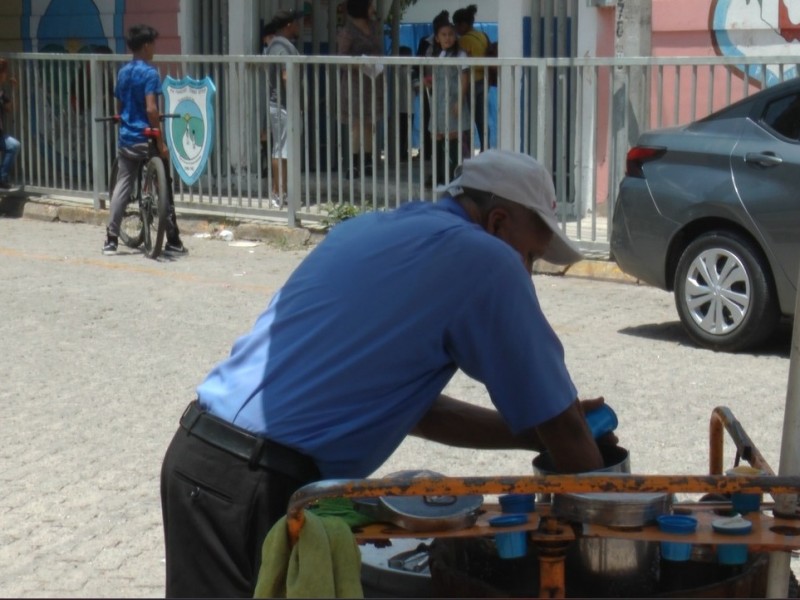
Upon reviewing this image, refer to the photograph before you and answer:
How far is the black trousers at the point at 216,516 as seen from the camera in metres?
3.02

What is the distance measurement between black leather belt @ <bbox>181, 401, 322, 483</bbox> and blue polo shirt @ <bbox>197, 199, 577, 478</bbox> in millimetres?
21

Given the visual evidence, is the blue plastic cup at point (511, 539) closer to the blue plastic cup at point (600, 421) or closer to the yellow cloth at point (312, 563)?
the yellow cloth at point (312, 563)

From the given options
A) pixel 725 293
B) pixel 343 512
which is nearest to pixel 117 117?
pixel 725 293

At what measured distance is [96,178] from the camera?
14289mm

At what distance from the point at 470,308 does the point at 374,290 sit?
221 millimetres

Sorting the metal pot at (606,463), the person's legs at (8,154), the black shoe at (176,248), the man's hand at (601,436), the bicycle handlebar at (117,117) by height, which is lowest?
the black shoe at (176,248)

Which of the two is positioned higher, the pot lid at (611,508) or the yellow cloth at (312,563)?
the pot lid at (611,508)

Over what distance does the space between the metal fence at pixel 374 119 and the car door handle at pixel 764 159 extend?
5.57 ft

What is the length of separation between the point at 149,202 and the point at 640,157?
477 centimetres

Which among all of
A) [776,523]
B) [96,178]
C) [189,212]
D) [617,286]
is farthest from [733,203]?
[96,178]

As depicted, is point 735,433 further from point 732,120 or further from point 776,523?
point 732,120

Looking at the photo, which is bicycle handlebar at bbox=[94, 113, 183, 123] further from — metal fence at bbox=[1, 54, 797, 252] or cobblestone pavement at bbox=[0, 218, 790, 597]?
cobblestone pavement at bbox=[0, 218, 790, 597]

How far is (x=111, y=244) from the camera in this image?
12352 mm

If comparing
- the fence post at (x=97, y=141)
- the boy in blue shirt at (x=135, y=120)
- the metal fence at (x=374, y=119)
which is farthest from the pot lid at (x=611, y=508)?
the fence post at (x=97, y=141)
